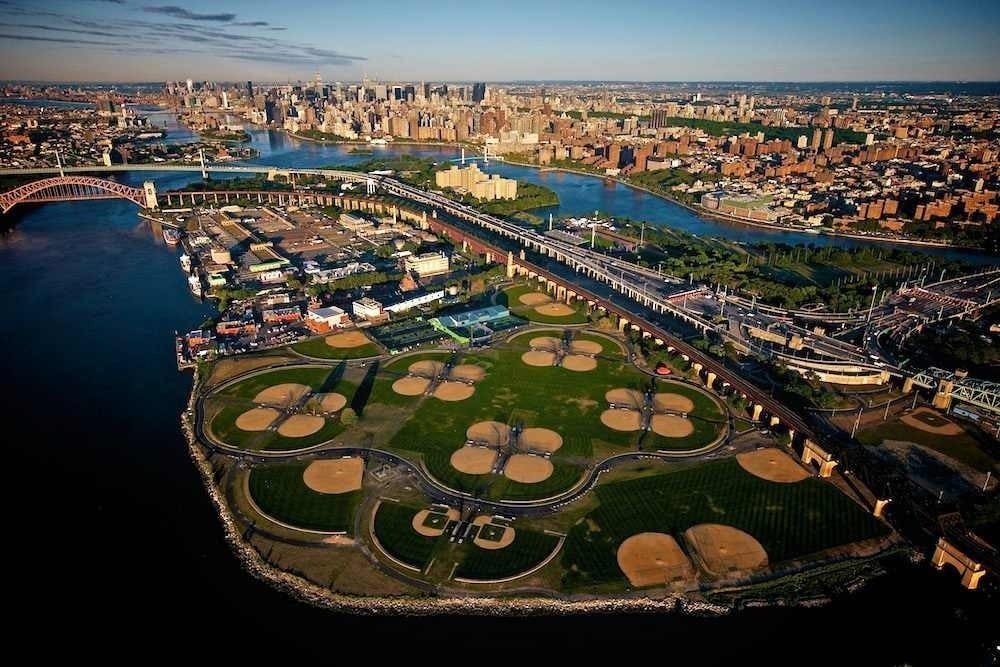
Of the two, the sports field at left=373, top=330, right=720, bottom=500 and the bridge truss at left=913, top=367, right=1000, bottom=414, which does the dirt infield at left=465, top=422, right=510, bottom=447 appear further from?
the bridge truss at left=913, top=367, right=1000, bottom=414

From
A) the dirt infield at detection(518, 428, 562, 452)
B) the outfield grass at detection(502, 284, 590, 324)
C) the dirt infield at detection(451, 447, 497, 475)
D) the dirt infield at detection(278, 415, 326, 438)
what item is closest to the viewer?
the dirt infield at detection(451, 447, 497, 475)

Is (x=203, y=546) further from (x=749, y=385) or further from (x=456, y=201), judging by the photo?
(x=456, y=201)

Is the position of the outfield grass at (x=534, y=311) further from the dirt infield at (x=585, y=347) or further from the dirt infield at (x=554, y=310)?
the dirt infield at (x=585, y=347)

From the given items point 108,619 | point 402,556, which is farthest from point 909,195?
point 108,619

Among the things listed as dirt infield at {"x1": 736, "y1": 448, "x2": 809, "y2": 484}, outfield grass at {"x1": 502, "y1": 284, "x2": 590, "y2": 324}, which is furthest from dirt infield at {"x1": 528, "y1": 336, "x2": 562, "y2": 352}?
dirt infield at {"x1": 736, "y1": 448, "x2": 809, "y2": 484}

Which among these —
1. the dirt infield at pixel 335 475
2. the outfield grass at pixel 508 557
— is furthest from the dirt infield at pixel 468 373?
the outfield grass at pixel 508 557

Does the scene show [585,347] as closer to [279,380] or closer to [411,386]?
[411,386]
